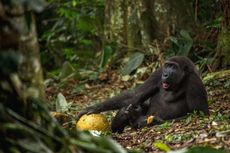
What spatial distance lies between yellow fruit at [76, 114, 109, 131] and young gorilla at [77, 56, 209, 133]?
254 mm

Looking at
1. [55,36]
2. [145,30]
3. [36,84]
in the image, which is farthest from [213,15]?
[36,84]

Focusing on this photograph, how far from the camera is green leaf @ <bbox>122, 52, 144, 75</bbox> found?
400 inches

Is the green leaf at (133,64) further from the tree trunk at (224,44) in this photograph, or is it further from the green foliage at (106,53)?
the tree trunk at (224,44)

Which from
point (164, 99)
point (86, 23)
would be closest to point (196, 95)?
point (164, 99)

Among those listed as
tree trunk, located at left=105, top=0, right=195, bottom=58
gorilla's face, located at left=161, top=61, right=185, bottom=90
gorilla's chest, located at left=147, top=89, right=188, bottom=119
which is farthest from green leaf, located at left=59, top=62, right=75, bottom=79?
gorilla's face, located at left=161, top=61, right=185, bottom=90

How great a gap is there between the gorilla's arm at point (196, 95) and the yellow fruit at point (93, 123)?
3.48 feet

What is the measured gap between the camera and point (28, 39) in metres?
3.46

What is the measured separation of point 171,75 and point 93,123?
135cm

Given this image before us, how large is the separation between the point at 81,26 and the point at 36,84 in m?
9.52

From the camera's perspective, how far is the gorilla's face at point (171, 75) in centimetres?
719

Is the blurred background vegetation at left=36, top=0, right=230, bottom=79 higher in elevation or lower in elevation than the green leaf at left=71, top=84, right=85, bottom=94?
higher

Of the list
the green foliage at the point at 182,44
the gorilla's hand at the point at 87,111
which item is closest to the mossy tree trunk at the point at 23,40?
the gorilla's hand at the point at 87,111

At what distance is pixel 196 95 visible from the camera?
6840mm

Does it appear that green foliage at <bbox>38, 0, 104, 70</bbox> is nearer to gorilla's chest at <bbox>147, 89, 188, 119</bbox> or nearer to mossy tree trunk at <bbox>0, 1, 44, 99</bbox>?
gorilla's chest at <bbox>147, 89, 188, 119</bbox>
